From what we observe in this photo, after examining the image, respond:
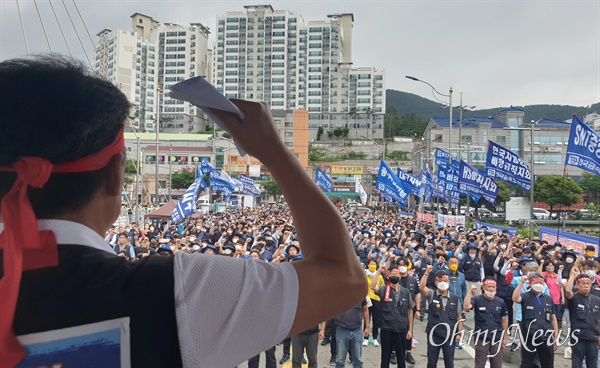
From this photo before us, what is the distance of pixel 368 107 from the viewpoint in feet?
396

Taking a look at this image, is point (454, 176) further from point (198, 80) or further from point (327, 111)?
point (327, 111)

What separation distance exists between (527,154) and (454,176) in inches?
1790

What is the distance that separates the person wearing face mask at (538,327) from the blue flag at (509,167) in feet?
33.4

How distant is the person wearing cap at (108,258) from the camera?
1029 millimetres

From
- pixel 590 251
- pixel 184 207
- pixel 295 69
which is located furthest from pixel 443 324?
pixel 295 69

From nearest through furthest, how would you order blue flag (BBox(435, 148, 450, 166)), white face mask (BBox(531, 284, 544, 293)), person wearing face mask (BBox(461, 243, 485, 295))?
white face mask (BBox(531, 284, 544, 293)) → person wearing face mask (BBox(461, 243, 485, 295)) → blue flag (BBox(435, 148, 450, 166))

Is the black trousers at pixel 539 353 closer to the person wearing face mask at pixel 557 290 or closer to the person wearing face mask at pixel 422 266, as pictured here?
the person wearing face mask at pixel 557 290

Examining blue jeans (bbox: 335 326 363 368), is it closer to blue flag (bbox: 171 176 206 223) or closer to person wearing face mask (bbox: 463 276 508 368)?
person wearing face mask (bbox: 463 276 508 368)

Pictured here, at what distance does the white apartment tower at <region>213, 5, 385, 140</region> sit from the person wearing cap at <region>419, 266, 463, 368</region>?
369 feet

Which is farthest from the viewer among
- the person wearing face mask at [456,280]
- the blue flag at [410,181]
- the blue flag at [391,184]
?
the blue flag at [410,181]

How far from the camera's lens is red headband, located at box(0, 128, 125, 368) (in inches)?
39.6

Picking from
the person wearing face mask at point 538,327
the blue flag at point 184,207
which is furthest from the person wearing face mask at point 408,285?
the blue flag at point 184,207

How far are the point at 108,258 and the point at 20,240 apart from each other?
170 millimetres

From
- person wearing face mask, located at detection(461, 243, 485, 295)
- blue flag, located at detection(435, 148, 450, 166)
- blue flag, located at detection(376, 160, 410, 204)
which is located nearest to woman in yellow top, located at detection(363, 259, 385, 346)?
person wearing face mask, located at detection(461, 243, 485, 295)
